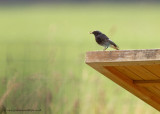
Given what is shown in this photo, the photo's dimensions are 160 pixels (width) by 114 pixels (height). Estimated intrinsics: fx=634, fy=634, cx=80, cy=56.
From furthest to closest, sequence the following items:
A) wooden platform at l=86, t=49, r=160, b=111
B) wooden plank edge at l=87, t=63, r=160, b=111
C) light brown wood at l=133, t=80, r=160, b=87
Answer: light brown wood at l=133, t=80, r=160, b=87 < wooden plank edge at l=87, t=63, r=160, b=111 < wooden platform at l=86, t=49, r=160, b=111

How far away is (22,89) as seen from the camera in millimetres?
3943

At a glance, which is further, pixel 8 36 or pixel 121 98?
pixel 8 36

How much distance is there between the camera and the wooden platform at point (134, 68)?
2775 millimetres

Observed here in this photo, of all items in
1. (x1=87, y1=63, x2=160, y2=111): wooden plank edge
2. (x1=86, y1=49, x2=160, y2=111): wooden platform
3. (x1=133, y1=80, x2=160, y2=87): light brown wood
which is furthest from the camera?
(x1=133, y1=80, x2=160, y2=87): light brown wood

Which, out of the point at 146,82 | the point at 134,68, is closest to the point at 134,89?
the point at 146,82

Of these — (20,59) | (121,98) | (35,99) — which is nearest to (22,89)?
(35,99)

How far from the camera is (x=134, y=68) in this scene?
9.98 ft

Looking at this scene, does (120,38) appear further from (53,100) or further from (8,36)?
(53,100)

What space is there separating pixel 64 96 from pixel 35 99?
20 cm

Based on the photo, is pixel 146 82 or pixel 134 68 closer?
pixel 134 68

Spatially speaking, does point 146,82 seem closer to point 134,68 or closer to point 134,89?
point 134,89

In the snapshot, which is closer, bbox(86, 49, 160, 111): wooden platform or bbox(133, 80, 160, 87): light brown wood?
bbox(86, 49, 160, 111): wooden platform

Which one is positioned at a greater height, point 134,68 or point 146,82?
point 134,68

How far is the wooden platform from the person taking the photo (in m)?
2.78
